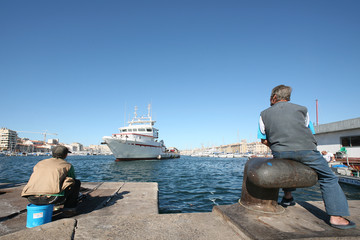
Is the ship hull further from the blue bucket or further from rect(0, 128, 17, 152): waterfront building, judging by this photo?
rect(0, 128, 17, 152): waterfront building

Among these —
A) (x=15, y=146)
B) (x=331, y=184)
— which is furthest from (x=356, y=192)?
(x=15, y=146)

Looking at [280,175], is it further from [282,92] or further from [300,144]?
[282,92]

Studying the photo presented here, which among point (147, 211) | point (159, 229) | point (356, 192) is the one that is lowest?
point (356, 192)

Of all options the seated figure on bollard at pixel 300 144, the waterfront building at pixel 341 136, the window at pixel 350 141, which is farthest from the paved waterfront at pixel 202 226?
the window at pixel 350 141

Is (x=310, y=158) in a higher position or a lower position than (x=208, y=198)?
higher

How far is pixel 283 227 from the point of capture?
1.71 m

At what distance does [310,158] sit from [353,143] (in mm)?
A: 14315

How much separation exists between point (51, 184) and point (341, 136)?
653 inches

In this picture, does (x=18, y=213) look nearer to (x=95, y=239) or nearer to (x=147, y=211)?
(x=147, y=211)

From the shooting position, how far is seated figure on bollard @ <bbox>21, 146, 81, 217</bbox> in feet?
7.82

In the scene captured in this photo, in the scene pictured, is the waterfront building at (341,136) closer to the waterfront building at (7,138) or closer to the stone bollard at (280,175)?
→ the stone bollard at (280,175)

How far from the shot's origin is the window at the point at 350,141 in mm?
11781

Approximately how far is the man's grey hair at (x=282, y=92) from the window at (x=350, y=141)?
45.5 feet

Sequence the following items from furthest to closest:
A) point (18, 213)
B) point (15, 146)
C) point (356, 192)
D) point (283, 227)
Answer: point (15, 146), point (356, 192), point (18, 213), point (283, 227)
